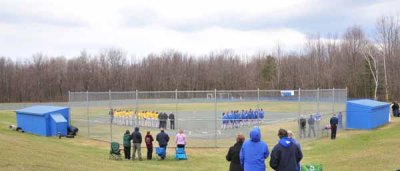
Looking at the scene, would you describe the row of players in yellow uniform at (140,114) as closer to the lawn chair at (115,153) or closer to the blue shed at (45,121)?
the blue shed at (45,121)

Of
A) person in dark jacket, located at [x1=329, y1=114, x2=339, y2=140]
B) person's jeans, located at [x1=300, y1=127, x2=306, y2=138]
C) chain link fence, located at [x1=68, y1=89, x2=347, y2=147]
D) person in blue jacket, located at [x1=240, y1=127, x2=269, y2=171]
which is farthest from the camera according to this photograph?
chain link fence, located at [x1=68, y1=89, x2=347, y2=147]

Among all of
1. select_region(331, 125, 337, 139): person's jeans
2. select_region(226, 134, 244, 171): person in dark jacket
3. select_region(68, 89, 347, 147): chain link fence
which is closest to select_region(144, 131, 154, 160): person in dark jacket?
select_region(68, 89, 347, 147): chain link fence

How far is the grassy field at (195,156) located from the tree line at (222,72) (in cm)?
5074

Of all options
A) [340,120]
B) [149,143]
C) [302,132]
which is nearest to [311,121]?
[302,132]

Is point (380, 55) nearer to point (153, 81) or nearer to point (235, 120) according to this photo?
point (153, 81)

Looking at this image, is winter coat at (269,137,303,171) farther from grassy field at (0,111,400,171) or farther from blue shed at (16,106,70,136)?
blue shed at (16,106,70,136)

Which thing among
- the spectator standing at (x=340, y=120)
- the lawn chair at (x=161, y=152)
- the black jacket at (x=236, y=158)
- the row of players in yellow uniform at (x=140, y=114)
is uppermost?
the black jacket at (x=236, y=158)

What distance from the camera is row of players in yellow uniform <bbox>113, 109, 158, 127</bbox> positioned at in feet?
109

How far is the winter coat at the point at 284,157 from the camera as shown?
29.7ft

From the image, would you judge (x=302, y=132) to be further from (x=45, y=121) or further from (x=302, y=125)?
(x=45, y=121)

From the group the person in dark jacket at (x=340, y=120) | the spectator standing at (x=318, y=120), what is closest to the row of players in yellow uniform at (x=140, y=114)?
the spectator standing at (x=318, y=120)

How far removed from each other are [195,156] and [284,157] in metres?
14.3

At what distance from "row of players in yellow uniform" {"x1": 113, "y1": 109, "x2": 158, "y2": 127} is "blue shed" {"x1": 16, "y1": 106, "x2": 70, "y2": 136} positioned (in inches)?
141

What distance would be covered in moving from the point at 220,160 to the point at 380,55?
75843 mm
